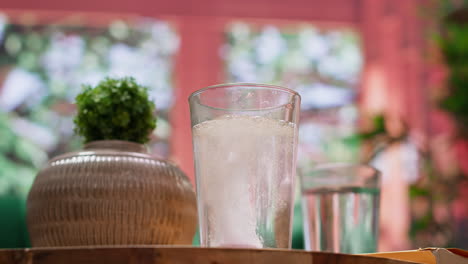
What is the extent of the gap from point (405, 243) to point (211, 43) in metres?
1.90

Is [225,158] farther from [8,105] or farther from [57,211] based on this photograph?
[8,105]

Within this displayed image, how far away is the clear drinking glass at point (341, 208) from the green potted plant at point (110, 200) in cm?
22

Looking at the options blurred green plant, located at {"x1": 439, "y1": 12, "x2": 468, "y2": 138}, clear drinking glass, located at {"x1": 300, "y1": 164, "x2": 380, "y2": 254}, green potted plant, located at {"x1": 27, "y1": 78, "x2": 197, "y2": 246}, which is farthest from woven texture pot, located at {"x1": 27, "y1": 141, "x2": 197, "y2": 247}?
blurred green plant, located at {"x1": 439, "y1": 12, "x2": 468, "y2": 138}

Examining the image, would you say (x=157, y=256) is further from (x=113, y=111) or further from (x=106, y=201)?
(x=113, y=111)

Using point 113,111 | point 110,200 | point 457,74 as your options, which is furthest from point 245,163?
point 457,74

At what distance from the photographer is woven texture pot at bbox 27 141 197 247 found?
2.11ft

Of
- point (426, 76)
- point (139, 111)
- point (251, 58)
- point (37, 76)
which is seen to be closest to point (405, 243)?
point (426, 76)

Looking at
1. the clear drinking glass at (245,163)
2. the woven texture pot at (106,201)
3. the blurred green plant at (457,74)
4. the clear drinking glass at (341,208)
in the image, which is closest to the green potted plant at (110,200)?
the woven texture pot at (106,201)

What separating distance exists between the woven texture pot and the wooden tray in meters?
0.27

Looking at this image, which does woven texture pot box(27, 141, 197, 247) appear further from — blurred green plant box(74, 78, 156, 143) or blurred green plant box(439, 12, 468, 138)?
blurred green plant box(439, 12, 468, 138)

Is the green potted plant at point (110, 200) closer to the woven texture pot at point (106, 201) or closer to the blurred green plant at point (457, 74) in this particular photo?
the woven texture pot at point (106, 201)

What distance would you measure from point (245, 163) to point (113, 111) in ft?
0.92

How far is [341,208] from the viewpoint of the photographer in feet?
2.81

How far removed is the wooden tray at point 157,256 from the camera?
36 cm
